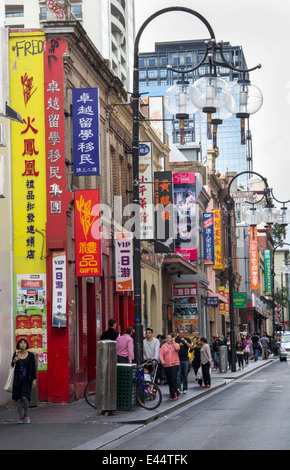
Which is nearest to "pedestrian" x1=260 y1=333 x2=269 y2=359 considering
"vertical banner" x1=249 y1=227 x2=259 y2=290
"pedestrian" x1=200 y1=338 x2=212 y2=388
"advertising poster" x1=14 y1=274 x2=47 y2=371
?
"vertical banner" x1=249 y1=227 x2=259 y2=290

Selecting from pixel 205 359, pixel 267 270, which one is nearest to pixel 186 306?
pixel 205 359

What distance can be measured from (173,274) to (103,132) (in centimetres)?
1872

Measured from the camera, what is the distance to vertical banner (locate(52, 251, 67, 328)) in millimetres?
23359

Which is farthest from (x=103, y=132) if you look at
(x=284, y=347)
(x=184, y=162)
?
(x=284, y=347)

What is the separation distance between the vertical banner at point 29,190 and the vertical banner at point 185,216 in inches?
881

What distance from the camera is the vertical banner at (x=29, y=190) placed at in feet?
77.7

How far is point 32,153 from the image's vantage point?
2408cm

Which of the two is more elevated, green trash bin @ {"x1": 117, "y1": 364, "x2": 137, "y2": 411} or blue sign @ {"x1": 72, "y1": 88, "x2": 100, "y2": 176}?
blue sign @ {"x1": 72, "y1": 88, "x2": 100, "y2": 176}

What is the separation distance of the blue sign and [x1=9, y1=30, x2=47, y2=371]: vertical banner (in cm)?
93

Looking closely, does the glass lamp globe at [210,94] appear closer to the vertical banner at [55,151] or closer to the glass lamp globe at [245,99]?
the glass lamp globe at [245,99]

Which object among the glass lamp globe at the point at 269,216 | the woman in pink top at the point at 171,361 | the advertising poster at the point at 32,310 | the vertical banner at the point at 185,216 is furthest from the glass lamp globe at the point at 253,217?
the vertical banner at the point at 185,216

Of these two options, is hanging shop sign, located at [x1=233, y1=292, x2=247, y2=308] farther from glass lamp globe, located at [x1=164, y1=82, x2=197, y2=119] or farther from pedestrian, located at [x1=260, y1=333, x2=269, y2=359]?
glass lamp globe, located at [x1=164, y1=82, x2=197, y2=119]

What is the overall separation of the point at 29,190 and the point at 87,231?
6.19ft
